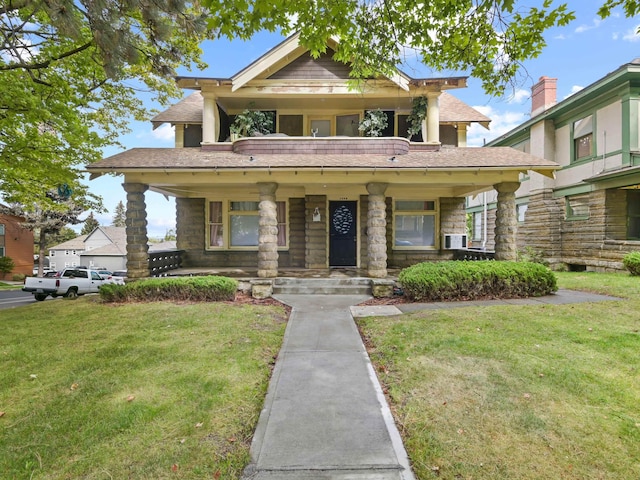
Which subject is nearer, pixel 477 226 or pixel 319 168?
pixel 319 168

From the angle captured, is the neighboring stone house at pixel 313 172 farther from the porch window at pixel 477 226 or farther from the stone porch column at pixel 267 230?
the porch window at pixel 477 226

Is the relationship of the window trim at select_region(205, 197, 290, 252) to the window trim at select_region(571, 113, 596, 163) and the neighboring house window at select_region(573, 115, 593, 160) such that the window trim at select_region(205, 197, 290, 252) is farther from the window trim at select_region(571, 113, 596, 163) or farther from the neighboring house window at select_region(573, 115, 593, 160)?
the neighboring house window at select_region(573, 115, 593, 160)

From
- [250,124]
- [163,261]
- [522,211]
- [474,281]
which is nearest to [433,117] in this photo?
[474,281]

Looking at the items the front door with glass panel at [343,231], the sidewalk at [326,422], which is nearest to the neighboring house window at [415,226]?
the front door with glass panel at [343,231]

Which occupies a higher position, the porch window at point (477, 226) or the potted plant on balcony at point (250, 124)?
the potted plant on balcony at point (250, 124)

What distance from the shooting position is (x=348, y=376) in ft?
13.4

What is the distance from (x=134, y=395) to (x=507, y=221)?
A: 9965 millimetres

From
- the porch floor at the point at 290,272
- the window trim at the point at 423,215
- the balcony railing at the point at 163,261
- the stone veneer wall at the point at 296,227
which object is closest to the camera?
the porch floor at the point at 290,272

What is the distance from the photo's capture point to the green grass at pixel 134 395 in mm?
2604

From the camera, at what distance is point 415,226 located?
41.6 ft

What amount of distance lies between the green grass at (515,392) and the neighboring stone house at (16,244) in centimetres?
3801

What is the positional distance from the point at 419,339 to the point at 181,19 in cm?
709

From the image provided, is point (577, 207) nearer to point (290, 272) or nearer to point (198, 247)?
point (290, 272)

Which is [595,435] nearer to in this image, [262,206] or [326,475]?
[326,475]
